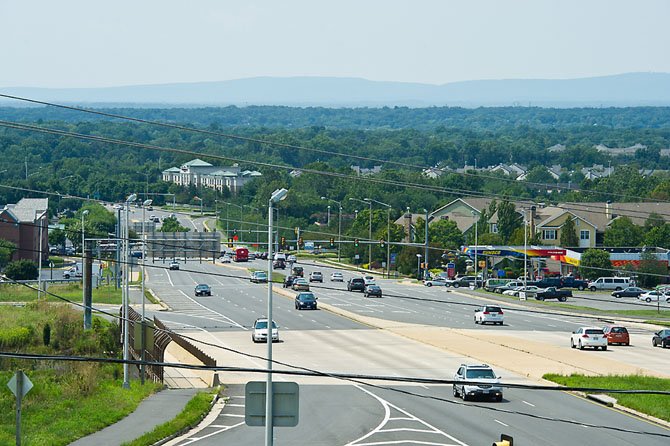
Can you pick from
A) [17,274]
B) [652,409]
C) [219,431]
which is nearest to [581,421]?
[652,409]

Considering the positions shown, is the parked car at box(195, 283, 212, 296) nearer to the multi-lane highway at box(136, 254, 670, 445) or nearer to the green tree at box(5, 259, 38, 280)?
the multi-lane highway at box(136, 254, 670, 445)

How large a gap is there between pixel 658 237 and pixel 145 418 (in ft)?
304

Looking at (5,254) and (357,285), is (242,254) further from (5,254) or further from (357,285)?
(357,285)

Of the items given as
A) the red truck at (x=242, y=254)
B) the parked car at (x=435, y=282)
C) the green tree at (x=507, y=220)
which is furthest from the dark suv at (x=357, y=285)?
the green tree at (x=507, y=220)

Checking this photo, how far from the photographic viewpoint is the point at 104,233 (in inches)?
5251

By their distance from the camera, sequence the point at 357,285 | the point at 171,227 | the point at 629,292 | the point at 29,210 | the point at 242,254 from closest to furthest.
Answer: the point at 629,292 < the point at 357,285 < the point at 29,210 < the point at 242,254 < the point at 171,227

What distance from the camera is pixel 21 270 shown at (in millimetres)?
107188

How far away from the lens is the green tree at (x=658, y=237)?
121312mm

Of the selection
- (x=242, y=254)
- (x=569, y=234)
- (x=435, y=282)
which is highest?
(x=569, y=234)

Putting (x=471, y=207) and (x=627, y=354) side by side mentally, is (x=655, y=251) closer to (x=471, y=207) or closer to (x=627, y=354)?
(x=471, y=207)

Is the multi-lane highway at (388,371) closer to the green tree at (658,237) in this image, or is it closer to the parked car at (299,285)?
the parked car at (299,285)

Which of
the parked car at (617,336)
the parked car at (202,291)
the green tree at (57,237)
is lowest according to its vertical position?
the parked car at (202,291)

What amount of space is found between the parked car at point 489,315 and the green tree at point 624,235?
51159 mm

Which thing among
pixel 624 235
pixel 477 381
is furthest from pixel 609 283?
pixel 477 381
